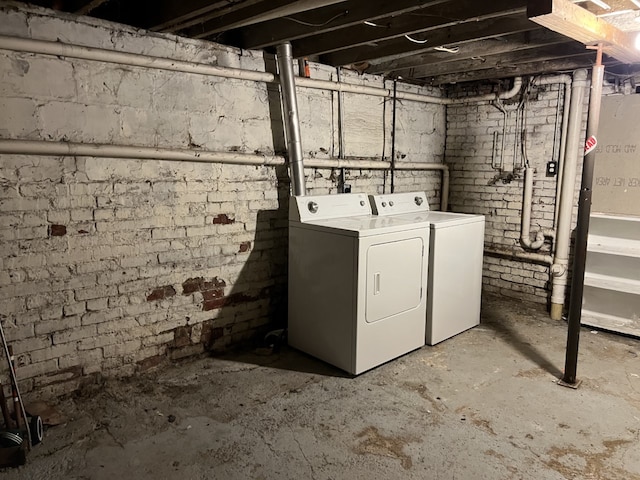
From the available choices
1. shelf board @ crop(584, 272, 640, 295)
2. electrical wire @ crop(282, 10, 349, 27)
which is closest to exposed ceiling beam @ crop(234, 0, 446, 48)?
electrical wire @ crop(282, 10, 349, 27)

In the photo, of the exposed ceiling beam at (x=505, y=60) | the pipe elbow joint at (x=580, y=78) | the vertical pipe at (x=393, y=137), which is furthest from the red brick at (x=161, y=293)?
the pipe elbow joint at (x=580, y=78)

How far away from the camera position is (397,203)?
13.1 ft

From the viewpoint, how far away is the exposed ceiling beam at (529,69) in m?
3.65

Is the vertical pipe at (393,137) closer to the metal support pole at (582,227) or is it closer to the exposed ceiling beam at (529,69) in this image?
the exposed ceiling beam at (529,69)

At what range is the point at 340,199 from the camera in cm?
361

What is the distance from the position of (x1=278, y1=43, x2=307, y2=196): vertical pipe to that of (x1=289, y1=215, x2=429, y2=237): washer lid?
0.32 m

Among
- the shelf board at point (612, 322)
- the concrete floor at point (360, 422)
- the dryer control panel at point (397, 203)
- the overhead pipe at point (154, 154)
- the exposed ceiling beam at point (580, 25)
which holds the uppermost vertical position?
the exposed ceiling beam at point (580, 25)

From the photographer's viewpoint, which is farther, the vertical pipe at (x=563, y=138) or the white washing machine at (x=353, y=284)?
the vertical pipe at (x=563, y=138)

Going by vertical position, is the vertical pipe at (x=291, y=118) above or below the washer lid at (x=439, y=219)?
above

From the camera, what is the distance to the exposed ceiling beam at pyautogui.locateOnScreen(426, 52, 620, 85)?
3.65 m

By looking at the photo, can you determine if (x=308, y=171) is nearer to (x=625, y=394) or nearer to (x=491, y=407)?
(x=491, y=407)

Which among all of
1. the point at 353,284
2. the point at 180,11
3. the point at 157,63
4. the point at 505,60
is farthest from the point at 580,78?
the point at 157,63

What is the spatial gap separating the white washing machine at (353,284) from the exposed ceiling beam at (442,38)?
3.49 ft

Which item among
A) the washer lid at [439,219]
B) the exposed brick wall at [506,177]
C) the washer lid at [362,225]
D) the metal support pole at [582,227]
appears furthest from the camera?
the exposed brick wall at [506,177]
